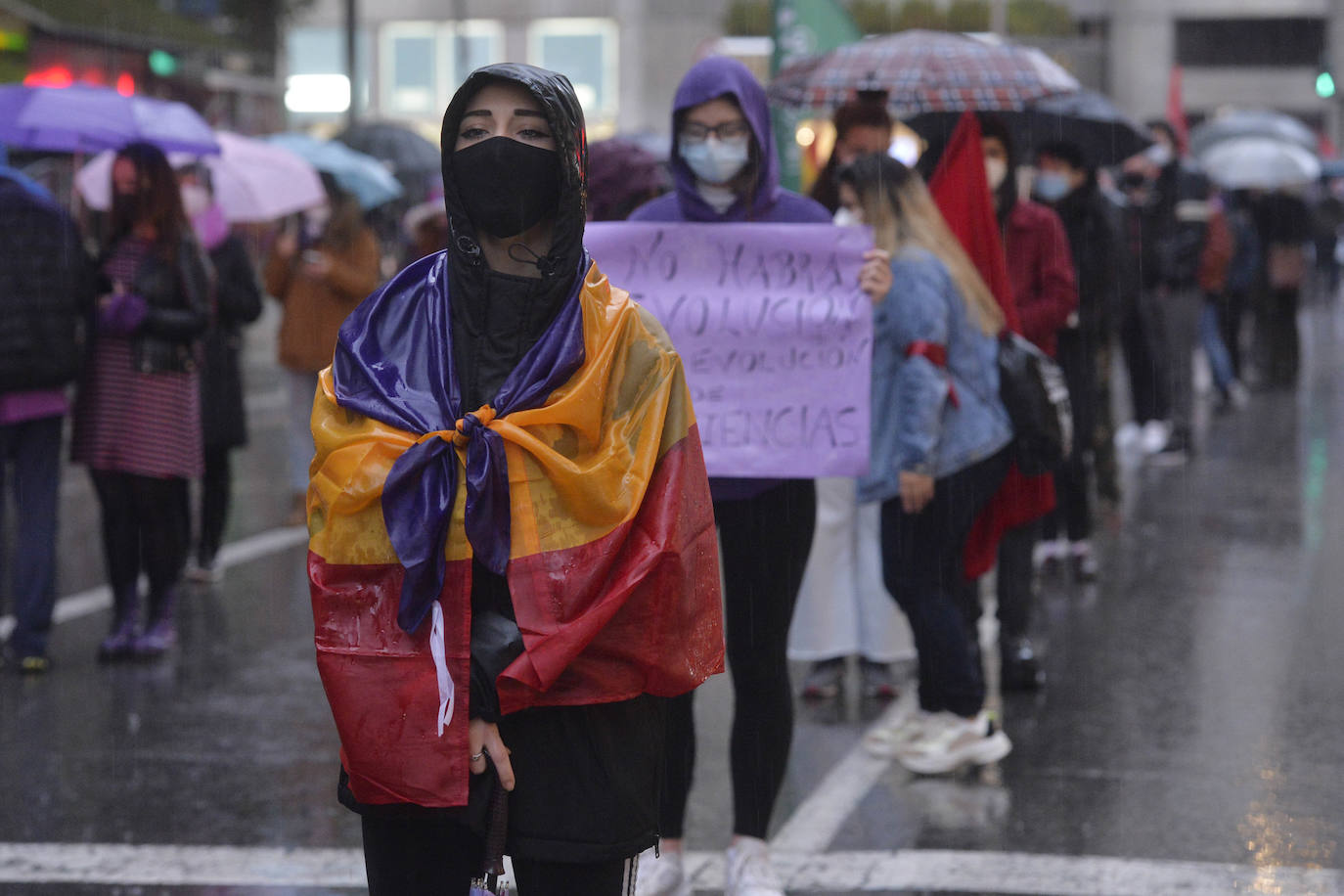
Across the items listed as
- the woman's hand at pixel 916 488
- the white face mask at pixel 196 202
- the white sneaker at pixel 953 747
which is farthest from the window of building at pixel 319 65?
the woman's hand at pixel 916 488

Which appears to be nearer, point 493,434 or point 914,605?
point 493,434

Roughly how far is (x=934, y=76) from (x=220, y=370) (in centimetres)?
388

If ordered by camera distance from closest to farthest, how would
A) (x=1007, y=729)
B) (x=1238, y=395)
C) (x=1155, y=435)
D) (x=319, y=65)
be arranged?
(x=1007, y=729), (x=1155, y=435), (x=1238, y=395), (x=319, y=65)

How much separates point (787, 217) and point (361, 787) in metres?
2.50

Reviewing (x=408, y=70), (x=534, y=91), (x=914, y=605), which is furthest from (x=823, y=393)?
(x=408, y=70)

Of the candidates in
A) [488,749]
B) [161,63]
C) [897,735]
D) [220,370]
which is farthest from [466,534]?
[161,63]

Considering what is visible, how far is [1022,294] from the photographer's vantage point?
24.9 ft

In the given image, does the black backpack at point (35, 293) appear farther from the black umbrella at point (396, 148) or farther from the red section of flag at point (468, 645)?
the black umbrella at point (396, 148)

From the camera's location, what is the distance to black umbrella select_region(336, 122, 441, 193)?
16672 millimetres

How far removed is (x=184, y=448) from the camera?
7.49m

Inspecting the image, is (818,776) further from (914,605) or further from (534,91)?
(534,91)

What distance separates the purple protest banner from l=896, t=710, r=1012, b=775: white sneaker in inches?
49.5

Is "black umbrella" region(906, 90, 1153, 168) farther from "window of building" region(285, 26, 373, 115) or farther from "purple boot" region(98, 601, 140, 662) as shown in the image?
"window of building" region(285, 26, 373, 115)

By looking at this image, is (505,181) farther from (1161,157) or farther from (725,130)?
(1161,157)
